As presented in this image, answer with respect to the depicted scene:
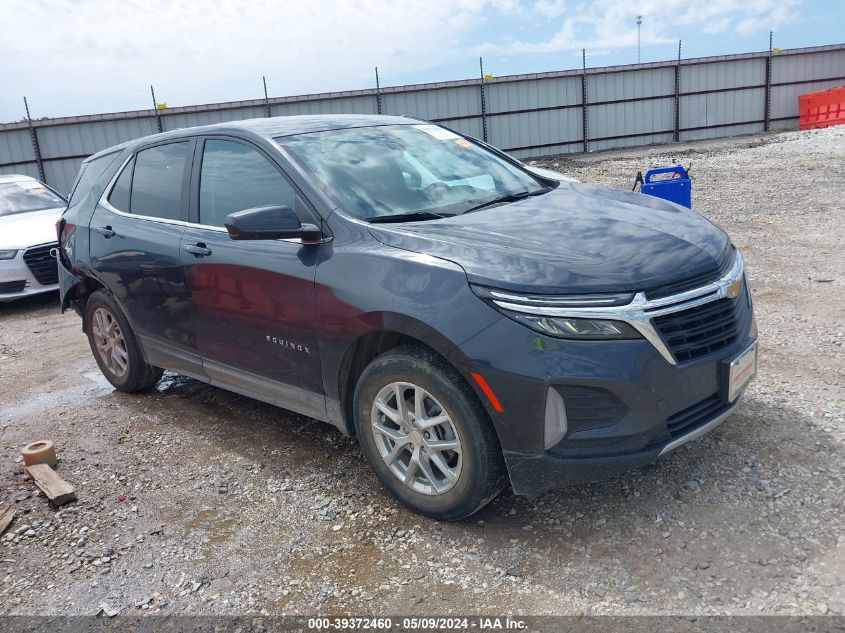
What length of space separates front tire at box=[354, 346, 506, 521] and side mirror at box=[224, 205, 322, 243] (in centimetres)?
A: 71

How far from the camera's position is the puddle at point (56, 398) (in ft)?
16.9

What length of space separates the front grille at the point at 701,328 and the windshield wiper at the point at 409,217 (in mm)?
1200

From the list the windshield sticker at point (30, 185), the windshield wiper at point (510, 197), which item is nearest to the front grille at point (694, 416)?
the windshield wiper at point (510, 197)

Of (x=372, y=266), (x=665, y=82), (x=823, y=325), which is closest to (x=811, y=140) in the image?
(x=665, y=82)

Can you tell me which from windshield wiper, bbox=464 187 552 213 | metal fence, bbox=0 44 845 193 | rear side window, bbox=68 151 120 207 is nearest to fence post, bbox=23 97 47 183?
metal fence, bbox=0 44 845 193

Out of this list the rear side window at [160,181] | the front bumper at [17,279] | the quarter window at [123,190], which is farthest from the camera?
the front bumper at [17,279]

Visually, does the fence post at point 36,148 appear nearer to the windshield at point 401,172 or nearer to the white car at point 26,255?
the white car at point 26,255

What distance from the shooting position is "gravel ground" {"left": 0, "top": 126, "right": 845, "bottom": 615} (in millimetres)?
2697

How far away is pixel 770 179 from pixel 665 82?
1168 cm

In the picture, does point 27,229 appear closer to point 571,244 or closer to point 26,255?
point 26,255

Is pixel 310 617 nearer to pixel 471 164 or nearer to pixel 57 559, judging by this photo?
pixel 57 559

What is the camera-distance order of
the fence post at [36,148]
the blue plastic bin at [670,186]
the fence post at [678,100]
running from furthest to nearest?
1. the fence post at [678,100]
2. the fence post at [36,148]
3. the blue plastic bin at [670,186]

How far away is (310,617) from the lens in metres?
2.70

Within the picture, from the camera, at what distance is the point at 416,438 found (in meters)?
3.10
